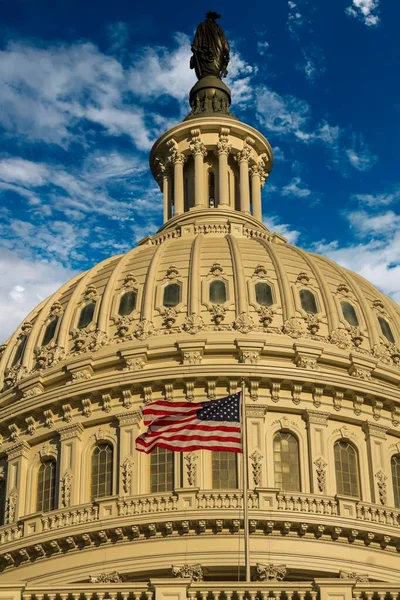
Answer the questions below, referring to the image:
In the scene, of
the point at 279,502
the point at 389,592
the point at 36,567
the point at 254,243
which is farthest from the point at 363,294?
the point at 389,592

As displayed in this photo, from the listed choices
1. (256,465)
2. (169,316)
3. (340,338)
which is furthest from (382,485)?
(169,316)

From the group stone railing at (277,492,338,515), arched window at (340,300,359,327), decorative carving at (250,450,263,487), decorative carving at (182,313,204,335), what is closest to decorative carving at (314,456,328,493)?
stone railing at (277,492,338,515)

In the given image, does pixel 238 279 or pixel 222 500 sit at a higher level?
pixel 238 279

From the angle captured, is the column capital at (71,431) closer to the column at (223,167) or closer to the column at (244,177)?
the column at (223,167)

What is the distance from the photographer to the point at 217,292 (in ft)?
221

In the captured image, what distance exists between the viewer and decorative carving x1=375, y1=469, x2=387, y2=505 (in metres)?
62.3

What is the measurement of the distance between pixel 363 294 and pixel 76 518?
59.5 feet

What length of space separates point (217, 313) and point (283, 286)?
3703mm

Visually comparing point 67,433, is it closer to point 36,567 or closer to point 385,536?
point 36,567

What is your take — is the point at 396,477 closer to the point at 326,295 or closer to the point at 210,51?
the point at 326,295

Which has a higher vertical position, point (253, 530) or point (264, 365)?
point (264, 365)

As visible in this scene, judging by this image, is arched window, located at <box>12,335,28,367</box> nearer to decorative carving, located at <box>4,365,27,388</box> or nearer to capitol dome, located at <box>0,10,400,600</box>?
capitol dome, located at <box>0,10,400,600</box>

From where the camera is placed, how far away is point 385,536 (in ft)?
195

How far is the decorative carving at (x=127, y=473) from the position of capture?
2391 inches
